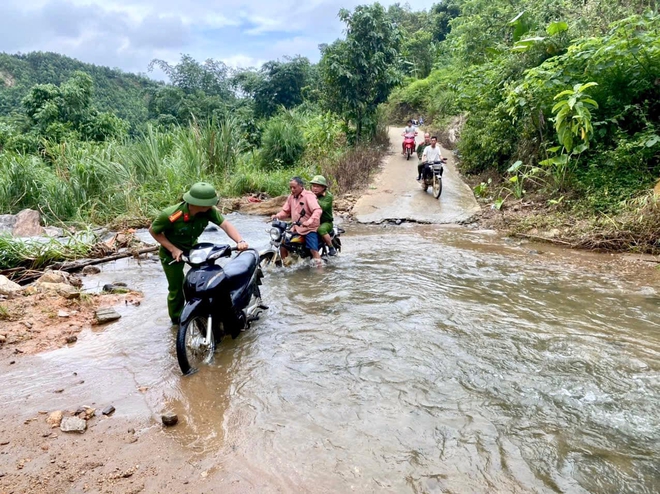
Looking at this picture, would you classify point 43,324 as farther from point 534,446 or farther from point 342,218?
point 342,218

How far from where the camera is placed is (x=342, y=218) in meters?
11.2

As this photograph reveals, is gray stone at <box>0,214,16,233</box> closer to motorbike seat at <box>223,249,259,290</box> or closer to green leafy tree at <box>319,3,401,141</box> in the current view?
motorbike seat at <box>223,249,259,290</box>

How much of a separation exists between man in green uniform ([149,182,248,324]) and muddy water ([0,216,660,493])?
572mm

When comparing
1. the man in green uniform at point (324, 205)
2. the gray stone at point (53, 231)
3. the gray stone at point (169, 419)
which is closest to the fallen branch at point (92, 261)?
the gray stone at point (53, 231)

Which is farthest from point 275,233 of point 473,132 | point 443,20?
point 443,20

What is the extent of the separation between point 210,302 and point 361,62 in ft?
45.2

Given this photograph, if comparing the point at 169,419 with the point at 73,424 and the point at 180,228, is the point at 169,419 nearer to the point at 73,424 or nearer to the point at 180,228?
the point at 73,424

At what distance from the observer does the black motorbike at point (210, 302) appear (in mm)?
3588

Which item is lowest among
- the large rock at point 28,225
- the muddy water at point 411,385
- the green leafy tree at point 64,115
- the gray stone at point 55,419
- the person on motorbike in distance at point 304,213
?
the muddy water at point 411,385

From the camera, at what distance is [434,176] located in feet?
39.2

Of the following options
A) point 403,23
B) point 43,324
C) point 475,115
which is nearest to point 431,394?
point 43,324

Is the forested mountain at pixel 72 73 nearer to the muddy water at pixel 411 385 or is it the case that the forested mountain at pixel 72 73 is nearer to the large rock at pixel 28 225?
the large rock at pixel 28 225

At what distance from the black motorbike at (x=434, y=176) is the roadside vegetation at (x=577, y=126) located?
4.31 ft

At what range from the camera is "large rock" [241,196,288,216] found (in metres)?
11.5
